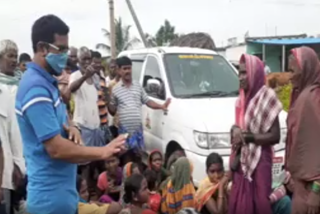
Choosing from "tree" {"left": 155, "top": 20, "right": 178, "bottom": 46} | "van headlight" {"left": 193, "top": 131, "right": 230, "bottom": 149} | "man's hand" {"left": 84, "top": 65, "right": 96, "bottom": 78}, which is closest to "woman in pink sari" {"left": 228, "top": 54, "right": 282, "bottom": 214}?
"van headlight" {"left": 193, "top": 131, "right": 230, "bottom": 149}

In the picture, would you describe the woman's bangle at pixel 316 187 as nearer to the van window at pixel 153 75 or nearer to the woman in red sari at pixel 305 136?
the woman in red sari at pixel 305 136

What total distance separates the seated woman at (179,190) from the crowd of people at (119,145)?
1 centimetres

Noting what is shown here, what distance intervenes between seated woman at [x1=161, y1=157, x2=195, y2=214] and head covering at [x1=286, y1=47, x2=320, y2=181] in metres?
1.63

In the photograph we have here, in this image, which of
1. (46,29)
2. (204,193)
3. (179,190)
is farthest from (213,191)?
(46,29)

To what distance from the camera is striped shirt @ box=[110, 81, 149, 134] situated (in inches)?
271

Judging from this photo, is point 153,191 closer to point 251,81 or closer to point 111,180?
point 111,180

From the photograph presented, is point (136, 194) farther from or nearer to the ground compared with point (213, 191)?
farther from the ground

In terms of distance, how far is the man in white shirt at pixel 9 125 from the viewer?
13.9 ft

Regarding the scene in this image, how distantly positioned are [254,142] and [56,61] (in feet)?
6.52

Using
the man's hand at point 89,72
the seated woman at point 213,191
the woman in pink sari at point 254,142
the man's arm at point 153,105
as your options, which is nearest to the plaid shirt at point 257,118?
the woman in pink sari at point 254,142

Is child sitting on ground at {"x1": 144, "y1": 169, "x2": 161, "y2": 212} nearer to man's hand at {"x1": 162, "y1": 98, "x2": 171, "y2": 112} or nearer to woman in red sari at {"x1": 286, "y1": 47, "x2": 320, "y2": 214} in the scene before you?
man's hand at {"x1": 162, "y1": 98, "x2": 171, "y2": 112}

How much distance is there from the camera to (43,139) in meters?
2.87

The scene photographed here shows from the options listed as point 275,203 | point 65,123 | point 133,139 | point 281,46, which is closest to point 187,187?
point 275,203

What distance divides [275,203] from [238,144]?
89cm
